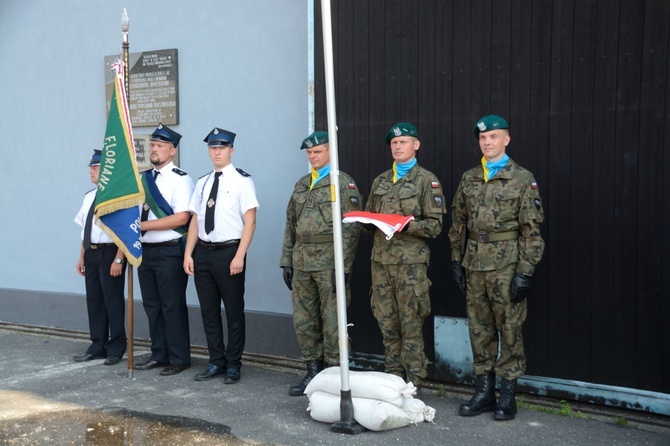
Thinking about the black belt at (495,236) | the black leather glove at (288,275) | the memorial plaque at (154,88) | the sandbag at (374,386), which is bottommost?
the sandbag at (374,386)

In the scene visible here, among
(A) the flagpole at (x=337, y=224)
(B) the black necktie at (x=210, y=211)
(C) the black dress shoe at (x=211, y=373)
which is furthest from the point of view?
(C) the black dress shoe at (x=211, y=373)

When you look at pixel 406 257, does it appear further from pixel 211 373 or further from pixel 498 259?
pixel 211 373

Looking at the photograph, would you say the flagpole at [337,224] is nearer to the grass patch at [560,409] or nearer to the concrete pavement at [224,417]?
the concrete pavement at [224,417]

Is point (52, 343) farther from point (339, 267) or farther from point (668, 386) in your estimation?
point (668, 386)

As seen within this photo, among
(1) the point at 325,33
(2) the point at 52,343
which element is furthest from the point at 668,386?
(2) the point at 52,343

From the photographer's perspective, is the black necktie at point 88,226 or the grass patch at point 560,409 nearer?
the grass patch at point 560,409

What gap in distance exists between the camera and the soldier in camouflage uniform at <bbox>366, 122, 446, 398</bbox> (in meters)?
5.41

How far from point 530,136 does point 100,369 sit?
4.14 meters

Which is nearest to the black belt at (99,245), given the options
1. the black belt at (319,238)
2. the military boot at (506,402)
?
the black belt at (319,238)

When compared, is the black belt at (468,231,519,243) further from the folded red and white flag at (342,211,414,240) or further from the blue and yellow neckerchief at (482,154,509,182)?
the folded red and white flag at (342,211,414,240)

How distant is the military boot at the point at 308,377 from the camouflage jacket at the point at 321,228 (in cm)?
74

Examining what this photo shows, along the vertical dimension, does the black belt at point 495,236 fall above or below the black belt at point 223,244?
above

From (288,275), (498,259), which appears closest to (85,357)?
(288,275)

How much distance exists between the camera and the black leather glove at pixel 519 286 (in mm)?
4969
